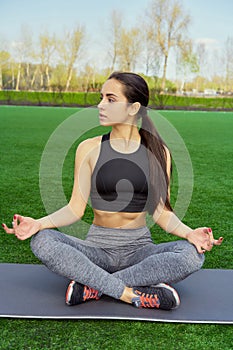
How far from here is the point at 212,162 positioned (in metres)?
6.92

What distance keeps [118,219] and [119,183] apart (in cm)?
16

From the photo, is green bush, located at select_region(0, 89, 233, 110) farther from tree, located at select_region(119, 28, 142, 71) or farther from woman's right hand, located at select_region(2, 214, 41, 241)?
woman's right hand, located at select_region(2, 214, 41, 241)

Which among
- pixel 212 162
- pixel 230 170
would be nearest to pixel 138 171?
pixel 230 170

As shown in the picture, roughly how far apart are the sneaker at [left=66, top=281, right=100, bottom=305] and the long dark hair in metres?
0.47

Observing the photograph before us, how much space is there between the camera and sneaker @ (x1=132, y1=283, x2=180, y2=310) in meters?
2.03

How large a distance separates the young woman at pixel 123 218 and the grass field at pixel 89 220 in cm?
19

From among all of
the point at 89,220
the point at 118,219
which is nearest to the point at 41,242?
the point at 118,219

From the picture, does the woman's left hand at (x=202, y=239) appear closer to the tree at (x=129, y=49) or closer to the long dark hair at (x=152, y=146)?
the long dark hair at (x=152, y=146)

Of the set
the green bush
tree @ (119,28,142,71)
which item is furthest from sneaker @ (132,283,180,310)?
tree @ (119,28,142,71)

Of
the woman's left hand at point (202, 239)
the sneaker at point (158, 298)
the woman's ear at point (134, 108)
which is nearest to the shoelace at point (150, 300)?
the sneaker at point (158, 298)

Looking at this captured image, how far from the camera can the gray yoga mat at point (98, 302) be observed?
1.95 metres

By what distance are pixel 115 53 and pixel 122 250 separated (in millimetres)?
33127

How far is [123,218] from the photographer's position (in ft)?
7.44

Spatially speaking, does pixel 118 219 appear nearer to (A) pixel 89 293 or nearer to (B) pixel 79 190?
(B) pixel 79 190
